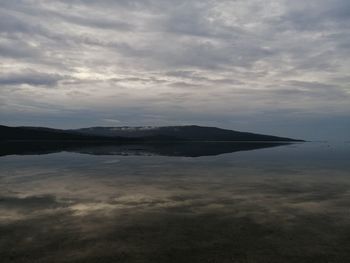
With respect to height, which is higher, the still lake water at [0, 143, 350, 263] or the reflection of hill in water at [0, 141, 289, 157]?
the reflection of hill in water at [0, 141, 289, 157]

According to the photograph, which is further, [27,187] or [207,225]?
[27,187]

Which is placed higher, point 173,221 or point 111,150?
point 111,150

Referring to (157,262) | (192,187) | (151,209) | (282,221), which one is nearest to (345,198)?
(282,221)

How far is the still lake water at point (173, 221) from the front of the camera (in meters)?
12.2

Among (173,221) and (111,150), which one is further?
(111,150)

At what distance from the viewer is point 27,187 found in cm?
2598

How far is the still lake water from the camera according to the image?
12.2 meters

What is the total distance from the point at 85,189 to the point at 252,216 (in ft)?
40.5

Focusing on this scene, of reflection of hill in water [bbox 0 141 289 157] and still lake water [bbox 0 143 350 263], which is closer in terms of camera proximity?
still lake water [bbox 0 143 350 263]

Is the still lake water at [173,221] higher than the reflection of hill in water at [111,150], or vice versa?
the reflection of hill in water at [111,150]

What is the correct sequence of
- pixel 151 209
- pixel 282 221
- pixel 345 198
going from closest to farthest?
pixel 282 221 → pixel 151 209 → pixel 345 198

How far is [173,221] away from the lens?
1644 centimetres

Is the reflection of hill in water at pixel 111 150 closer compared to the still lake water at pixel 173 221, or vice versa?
the still lake water at pixel 173 221

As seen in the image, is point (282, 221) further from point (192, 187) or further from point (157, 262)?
point (192, 187)
